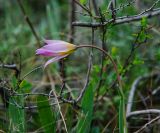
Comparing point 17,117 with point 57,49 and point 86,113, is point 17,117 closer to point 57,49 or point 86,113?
point 86,113

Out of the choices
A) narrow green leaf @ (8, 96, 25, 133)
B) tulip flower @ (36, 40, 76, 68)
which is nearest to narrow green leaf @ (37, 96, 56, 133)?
narrow green leaf @ (8, 96, 25, 133)

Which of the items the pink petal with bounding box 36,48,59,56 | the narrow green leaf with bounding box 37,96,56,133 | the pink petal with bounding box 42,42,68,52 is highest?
the pink petal with bounding box 42,42,68,52

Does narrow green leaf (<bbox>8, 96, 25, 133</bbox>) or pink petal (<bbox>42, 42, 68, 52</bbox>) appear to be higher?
pink petal (<bbox>42, 42, 68, 52</bbox>)

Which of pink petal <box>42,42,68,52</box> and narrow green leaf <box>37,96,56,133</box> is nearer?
pink petal <box>42,42,68,52</box>

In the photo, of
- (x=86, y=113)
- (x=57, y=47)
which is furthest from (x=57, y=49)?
(x=86, y=113)

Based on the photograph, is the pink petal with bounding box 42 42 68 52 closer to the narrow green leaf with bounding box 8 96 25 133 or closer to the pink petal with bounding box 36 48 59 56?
the pink petal with bounding box 36 48 59 56

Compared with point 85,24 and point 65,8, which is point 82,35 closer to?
point 85,24

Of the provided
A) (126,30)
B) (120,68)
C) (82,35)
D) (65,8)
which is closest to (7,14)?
(65,8)

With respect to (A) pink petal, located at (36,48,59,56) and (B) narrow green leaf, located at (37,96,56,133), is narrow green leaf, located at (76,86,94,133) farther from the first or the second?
(A) pink petal, located at (36,48,59,56)

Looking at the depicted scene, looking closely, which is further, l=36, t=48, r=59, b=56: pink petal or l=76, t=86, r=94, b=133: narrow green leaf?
l=76, t=86, r=94, b=133: narrow green leaf
